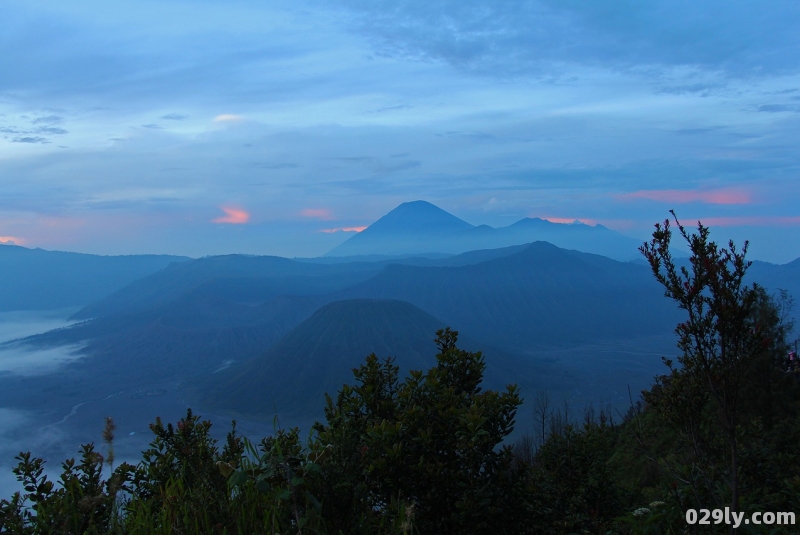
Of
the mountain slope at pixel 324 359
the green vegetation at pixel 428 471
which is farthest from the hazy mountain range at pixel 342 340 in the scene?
the green vegetation at pixel 428 471

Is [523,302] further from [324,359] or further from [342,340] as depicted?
[324,359]

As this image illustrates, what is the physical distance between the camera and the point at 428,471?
396 centimetres

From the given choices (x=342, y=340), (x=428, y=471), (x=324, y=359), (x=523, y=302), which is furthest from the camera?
(x=523, y=302)

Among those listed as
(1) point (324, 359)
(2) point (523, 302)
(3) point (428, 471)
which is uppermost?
(3) point (428, 471)

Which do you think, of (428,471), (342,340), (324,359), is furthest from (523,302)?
(428,471)

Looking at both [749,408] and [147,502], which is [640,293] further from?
[147,502]

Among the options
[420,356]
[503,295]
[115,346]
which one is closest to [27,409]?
[115,346]

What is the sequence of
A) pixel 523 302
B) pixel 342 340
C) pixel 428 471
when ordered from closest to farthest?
pixel 428 471
pixel 342 340
pixel 523 302

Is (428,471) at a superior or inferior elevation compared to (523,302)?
superior

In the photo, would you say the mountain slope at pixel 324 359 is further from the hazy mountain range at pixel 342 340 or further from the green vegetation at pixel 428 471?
the green vegetation at pixel 428 471

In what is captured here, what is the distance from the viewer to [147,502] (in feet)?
13.5

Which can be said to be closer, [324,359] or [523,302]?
[324,359]

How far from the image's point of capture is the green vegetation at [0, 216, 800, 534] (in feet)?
11.7

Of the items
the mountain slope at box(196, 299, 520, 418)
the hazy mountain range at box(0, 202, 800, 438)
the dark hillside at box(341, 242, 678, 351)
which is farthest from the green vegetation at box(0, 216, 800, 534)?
the dark hillside at box(341, 242, 678, 351)
